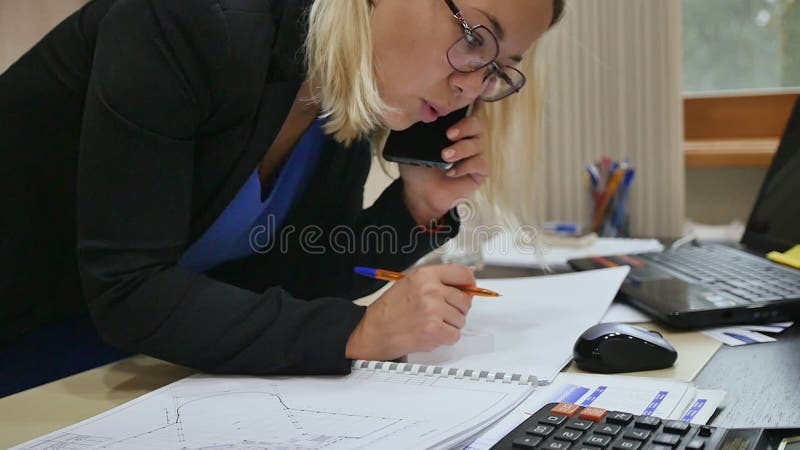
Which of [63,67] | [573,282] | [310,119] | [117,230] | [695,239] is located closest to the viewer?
[117,230]

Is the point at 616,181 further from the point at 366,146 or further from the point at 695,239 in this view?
the point at 366,146

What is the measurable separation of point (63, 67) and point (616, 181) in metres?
1.15

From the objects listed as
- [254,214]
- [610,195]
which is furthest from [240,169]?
[610,195]

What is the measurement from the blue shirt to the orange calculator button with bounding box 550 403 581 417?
18.4 inches

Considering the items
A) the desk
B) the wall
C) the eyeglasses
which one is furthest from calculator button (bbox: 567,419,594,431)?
the wall

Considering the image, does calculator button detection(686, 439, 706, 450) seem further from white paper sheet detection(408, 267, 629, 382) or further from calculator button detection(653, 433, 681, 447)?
white paper sheet detection(408, 267, 629, 382)

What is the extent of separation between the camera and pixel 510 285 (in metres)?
1.15

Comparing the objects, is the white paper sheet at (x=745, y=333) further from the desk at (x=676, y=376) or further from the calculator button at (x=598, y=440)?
the calculator button at (x=598, y=440)

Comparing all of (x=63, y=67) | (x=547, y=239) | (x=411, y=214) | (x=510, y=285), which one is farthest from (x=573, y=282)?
(x=63, y=67)

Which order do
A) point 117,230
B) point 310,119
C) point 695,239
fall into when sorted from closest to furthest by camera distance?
point 117,230 < point 310,119 < point 695,239

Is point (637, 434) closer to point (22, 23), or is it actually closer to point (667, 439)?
point (667, 439)

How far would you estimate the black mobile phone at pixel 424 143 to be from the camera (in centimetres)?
103

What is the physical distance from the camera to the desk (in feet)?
2.02

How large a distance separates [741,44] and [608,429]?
1728mm
